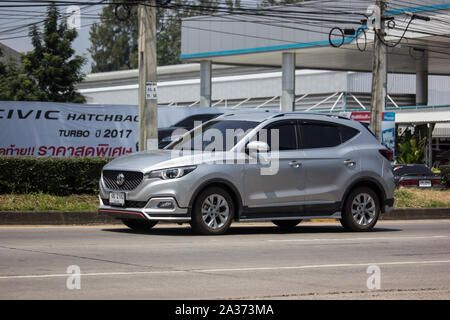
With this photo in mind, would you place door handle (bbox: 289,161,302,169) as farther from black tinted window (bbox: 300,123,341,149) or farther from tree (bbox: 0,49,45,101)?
tree (bbox: 0,49,45,101)

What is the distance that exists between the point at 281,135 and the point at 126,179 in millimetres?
2818

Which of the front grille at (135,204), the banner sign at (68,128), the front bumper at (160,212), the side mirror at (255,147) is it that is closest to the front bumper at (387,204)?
the side mirror at (255,147)

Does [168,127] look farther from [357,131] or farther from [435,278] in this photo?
[435,278]

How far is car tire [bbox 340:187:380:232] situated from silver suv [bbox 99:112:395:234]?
18 millimetres

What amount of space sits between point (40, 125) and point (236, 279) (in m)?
15.7

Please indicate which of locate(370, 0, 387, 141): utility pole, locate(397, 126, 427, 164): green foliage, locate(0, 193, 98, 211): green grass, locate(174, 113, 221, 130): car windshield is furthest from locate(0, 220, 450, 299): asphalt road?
locate(397, 126, 427, 164): green foliage

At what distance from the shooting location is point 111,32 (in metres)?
105

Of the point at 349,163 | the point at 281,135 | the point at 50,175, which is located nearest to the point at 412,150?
the point at 349,163

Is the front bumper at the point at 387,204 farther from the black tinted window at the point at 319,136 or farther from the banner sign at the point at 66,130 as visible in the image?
the banner sign at the point at 66,130

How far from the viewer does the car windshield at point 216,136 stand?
519 inches

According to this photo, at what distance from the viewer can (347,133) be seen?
14.6 m

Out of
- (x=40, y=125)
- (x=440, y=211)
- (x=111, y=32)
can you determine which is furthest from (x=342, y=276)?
(x=111, y=32)

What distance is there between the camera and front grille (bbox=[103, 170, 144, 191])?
40.6 ft
